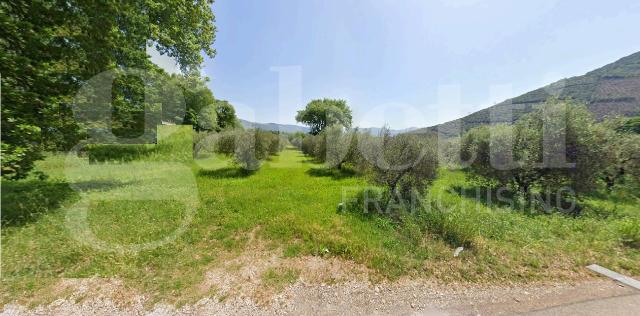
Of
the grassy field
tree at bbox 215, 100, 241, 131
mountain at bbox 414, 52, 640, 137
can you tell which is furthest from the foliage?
tree at bbox 215, 100, 241, 131

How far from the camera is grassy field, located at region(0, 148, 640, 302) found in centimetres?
414

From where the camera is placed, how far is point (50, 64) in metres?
5.98

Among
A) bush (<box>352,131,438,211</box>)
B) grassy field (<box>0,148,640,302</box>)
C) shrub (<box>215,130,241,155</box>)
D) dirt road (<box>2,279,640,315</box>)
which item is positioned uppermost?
shrub (<box>215,130,241,155</box>)

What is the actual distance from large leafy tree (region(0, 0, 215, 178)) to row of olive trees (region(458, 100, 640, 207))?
1628 cm

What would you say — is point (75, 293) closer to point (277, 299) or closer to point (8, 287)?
point (8, 287)

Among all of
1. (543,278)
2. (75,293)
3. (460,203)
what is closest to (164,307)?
(75,293)

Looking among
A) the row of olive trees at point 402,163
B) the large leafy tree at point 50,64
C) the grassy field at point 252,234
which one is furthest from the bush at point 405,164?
the large leafy tree at point 50,64

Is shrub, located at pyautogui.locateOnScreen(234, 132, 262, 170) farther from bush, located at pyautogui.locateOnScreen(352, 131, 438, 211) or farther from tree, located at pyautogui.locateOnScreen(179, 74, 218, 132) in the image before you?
tree, located at pyautogui.locateOnScreen(179, 74, 218, 132)

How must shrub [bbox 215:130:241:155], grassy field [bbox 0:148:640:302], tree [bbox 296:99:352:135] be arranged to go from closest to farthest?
grassy field [bbox 0:148:640:302]
shrub [bbox 215:130:241:155]
tree [bbox 296:99:352:135]

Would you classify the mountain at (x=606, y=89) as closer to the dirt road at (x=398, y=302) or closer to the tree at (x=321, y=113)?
the tree at (x=321, y=113)

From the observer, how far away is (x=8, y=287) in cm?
357

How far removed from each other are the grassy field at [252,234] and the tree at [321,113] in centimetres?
4289

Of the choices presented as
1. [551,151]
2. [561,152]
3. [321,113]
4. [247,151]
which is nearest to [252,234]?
[247,151]

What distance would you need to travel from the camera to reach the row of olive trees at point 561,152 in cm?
827
